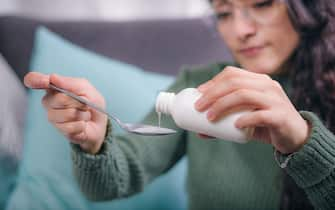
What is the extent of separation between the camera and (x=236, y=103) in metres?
0.45

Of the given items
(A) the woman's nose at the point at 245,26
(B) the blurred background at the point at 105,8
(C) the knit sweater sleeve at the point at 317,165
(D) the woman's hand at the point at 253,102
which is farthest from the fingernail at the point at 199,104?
(B) the blurred background at the point at 105,8

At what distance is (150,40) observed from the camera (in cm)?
106

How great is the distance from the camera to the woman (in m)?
0.52

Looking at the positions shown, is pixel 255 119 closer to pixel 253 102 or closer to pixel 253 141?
pixel 253 102

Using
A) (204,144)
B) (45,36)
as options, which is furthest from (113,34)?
(204,144)

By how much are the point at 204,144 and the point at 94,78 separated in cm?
24

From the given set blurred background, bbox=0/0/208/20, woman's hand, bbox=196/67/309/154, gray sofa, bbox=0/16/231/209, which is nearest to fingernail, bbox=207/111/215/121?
woman's hand, bbox=196/67/309/154

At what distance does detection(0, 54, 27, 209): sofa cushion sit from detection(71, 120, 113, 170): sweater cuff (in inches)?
5.5

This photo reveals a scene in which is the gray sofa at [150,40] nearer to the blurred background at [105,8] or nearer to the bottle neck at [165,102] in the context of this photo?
the blurred background at [105,8]

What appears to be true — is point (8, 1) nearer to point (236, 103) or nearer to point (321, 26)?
point (321, 26)

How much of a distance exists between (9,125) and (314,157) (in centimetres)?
44

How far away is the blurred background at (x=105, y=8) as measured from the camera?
3.85 feet

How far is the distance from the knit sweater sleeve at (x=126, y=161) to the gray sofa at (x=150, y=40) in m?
0.23

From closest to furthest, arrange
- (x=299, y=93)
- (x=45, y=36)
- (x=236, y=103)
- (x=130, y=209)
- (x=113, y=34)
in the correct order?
(x=236, y=103)
(x=299, y=93)
(x=130, y=209)
(x=45, y=36)
(x=113, y=34)
